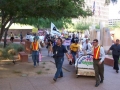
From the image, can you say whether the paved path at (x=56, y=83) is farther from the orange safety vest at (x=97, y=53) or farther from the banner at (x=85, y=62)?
the orange safety vest at (x=97, y=53)

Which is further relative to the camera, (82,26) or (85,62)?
(82,26)

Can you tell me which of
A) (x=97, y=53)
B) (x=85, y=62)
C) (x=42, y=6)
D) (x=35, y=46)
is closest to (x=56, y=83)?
(x=85, y=62)

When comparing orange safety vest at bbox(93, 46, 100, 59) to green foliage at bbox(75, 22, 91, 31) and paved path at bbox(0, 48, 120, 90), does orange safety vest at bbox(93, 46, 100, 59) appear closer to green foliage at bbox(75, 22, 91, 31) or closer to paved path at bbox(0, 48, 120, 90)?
paved path at bbox(0, 48, 120, 90)

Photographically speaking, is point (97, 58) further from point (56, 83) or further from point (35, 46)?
point (35, 46)

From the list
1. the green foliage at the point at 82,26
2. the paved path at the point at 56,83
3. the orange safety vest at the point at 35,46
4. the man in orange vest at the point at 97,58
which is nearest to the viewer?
the paved path at the point at 56,83

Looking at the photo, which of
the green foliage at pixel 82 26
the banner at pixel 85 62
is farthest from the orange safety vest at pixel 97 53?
the green foliage at pixel 82 26

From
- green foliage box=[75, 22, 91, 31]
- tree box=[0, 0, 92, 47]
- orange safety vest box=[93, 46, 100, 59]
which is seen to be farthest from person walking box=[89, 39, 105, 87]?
green foliage box=[75, 22, 91, 31]

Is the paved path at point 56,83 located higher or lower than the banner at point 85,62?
lower

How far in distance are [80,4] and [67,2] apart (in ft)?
5.10

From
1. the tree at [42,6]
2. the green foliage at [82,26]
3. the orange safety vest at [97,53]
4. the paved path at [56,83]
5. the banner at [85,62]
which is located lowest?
the paved path at [56,83]

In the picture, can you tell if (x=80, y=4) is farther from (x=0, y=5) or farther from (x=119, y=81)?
(x=119, y=81)

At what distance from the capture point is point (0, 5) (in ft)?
37.6

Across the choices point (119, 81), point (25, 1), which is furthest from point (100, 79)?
point (25, 1)

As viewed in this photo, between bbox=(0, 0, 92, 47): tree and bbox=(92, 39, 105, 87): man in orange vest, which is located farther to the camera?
bbox=(0, 0, 92, 47): tree
